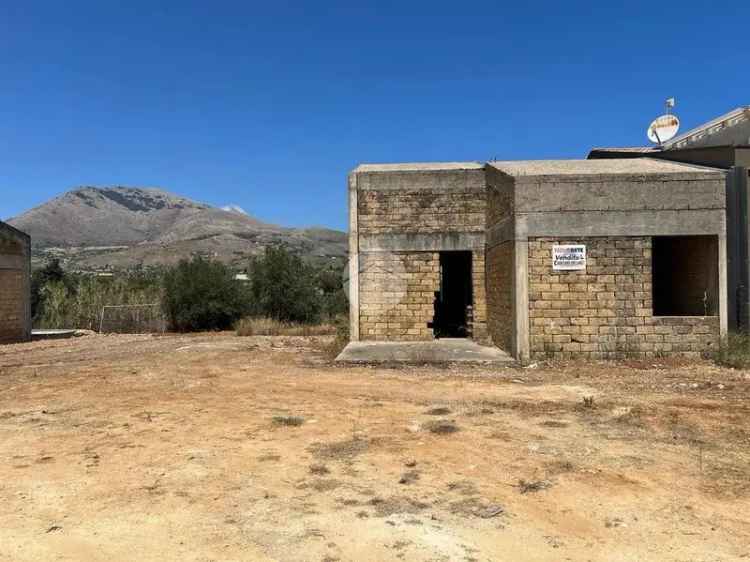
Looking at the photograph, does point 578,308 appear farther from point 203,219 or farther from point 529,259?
point 203,219

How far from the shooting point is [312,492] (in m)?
4.74

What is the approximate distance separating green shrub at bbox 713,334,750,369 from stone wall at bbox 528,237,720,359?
23 centimetres

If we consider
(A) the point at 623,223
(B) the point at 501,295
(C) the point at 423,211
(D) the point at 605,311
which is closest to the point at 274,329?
(C) the point at 423,211

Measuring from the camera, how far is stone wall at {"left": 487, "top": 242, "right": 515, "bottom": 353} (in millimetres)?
12195

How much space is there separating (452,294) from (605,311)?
7799 mm

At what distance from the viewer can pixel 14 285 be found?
2067cm

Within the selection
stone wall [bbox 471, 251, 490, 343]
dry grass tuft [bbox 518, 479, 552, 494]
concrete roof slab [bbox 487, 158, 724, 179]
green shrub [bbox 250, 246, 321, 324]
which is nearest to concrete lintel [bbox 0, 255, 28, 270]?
green shrub [bbox 250, 246, 321, 324]

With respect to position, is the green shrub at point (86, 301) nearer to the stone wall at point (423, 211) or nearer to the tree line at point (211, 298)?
the tree line at point (211, 298)

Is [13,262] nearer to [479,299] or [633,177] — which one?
[479,299]

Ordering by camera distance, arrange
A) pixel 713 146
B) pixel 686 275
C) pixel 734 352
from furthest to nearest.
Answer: pixel 686 275
pixel 713 146
pixel 734 352

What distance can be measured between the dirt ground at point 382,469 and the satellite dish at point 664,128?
23.4ft

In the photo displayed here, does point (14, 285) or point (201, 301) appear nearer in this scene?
point (14, 285)

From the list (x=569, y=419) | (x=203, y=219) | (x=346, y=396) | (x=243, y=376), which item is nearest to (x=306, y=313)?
(x=243, y=376)

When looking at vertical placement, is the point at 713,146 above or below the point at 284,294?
above
